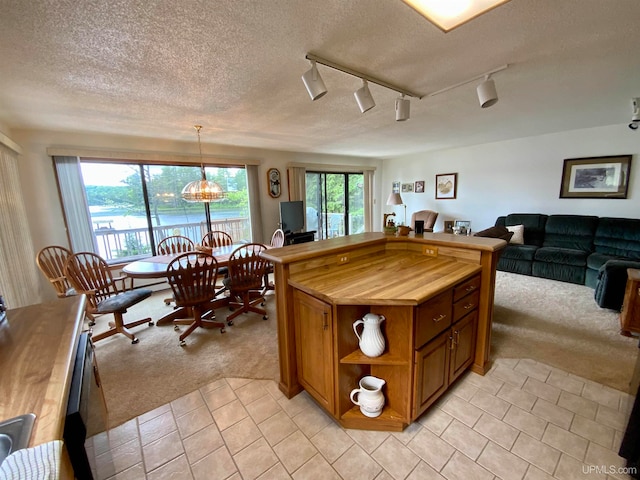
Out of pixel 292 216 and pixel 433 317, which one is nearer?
pixel 433 317

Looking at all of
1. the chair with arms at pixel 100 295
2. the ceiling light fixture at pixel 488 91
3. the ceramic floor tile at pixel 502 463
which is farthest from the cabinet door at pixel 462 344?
the chair with arms at pixel 100 295

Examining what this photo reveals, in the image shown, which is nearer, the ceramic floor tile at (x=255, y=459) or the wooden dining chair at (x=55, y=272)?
the ceramic floor tile at (x=255, y=459)

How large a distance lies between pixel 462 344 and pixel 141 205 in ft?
15.5

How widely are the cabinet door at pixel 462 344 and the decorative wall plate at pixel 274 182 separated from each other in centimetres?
428

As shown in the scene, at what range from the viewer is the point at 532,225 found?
4730 millimetres

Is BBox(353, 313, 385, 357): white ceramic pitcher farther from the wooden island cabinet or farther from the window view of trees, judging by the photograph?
the window view of trees

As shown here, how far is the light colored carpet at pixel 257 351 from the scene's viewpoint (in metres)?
2.05

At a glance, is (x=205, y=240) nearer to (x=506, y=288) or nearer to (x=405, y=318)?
(x=405, y=318)

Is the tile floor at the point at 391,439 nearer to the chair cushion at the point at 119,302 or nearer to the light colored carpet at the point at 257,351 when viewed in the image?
the light colored carpet at the point at 257,351

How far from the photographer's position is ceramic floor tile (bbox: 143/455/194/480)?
1408 millimetres

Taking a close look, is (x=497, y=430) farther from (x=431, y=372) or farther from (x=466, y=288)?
(x=466, y=288)

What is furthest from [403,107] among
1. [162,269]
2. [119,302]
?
[119,302]

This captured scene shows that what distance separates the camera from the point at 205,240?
14.2 ft

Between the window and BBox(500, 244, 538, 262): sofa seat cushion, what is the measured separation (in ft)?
16.3
